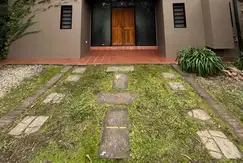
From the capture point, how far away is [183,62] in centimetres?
427

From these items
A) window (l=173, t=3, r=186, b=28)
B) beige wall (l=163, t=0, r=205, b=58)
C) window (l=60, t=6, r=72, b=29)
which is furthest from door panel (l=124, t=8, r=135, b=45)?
window (l=60, t=6, r=72, b=29)

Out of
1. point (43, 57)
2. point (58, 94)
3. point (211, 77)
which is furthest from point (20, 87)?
point (211, 77)

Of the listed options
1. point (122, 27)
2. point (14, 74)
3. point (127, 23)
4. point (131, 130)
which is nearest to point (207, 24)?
point (127, 23)

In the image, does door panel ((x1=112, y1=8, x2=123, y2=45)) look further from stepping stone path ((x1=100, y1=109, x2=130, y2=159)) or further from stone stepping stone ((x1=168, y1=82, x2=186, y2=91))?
stepping stone path ((x1=100, y1=109, x2=130, y2=159))

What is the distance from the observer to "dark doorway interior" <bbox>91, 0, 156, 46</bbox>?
777 cm

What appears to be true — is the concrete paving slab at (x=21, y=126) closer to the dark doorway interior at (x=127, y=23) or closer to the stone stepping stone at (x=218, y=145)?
the stone stepping stone at (x=218, y=145)

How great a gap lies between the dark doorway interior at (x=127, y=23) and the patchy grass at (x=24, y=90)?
3850mm

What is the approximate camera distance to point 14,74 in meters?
4.36

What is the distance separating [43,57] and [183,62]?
15.8ft

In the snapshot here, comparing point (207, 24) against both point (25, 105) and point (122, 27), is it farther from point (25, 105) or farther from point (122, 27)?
point (25, 105)

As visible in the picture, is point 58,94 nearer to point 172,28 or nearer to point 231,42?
point 172,28

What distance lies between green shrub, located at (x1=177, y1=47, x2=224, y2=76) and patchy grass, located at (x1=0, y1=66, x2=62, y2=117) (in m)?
3.63

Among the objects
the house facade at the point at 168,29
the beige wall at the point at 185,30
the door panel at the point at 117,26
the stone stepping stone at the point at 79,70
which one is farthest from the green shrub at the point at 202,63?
the door panel at the point at 117,26

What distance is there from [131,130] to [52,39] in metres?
5.02
